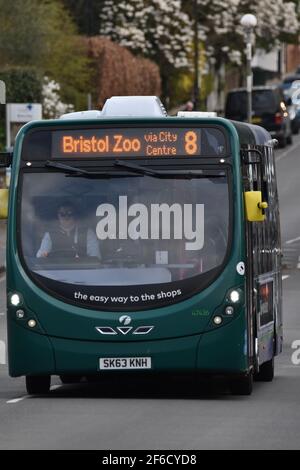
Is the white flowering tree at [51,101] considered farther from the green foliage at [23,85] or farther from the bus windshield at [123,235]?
the bus windshield at [123,235]

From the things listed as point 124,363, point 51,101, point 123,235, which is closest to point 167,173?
point 123,235

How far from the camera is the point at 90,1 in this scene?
74.1 metres

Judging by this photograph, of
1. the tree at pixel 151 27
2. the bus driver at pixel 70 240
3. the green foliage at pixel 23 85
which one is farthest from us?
the tree at pixel 151 27

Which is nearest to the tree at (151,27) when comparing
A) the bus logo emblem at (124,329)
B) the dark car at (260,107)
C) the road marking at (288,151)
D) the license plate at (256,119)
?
the road marking at (288,151)

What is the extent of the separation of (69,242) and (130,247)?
544 millimetres

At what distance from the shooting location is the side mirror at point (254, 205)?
16622 millimetres

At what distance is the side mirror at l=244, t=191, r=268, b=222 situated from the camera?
16622 mm

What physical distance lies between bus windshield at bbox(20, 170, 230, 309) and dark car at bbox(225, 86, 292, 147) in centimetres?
4784

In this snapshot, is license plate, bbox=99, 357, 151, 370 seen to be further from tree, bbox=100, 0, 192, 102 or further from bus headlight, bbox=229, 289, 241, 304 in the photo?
tree, bbox=100, 0, 192, 102

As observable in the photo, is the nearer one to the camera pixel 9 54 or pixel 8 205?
pixel 8 205

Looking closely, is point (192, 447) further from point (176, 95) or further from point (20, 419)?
point (176, 95)

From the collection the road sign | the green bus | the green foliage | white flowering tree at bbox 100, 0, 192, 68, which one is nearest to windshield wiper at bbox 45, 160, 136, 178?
the green bus

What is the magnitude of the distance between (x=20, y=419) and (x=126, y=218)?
264 centimetres

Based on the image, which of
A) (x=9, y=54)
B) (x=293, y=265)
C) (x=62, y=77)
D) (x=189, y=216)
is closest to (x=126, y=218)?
(x=189, y=216)
